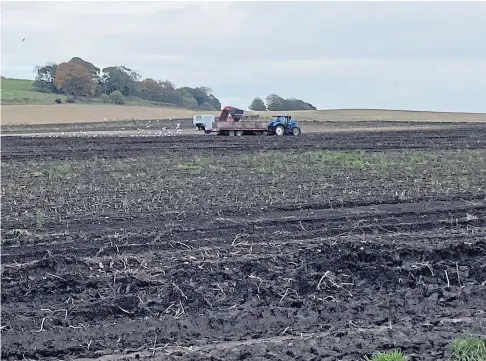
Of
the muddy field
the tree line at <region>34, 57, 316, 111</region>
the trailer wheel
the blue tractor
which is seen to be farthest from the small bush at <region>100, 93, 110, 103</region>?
the muddy field

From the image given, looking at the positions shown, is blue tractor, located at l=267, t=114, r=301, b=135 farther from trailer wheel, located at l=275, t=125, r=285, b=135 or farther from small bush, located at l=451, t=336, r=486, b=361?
small bush, located at l=451, t=336, r=486, b=361

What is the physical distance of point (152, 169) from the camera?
861 inches

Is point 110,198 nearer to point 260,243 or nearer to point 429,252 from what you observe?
point 260,243

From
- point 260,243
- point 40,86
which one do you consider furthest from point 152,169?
point 40,86

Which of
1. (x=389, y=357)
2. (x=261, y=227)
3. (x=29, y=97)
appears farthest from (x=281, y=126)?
(x=29, y=97)

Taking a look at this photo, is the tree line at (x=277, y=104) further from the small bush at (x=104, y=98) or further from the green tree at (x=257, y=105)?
the small bush at (x=104, y=98)

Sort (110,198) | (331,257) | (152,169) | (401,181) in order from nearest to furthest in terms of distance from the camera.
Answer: (331,257) < (110,198) < (401,181) < (152,169)

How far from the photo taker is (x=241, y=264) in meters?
10.1

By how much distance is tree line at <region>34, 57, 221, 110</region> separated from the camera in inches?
3174

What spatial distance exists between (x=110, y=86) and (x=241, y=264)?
258ft

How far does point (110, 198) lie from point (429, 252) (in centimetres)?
752

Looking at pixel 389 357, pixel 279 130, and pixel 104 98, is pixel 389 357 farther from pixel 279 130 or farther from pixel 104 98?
pixel 104 98

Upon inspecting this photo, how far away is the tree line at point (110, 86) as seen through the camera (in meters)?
80.6

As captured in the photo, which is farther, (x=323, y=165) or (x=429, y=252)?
(x=323, y=165)
